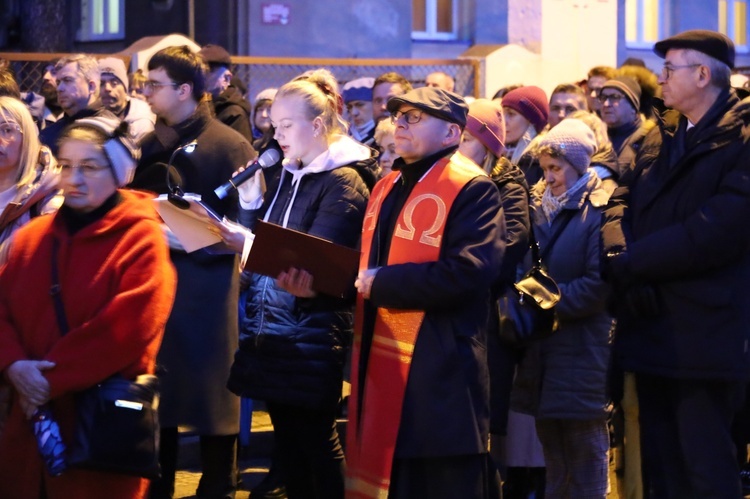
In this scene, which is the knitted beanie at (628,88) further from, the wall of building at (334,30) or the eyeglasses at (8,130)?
the wall of building at (334,30)

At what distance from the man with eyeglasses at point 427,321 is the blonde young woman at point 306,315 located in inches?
13.6

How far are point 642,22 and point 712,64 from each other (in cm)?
1407

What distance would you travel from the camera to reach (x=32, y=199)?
551 centimetres

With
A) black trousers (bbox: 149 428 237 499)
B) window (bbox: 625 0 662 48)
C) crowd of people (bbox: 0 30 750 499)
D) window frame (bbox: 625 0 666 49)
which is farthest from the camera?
window (bbox: 625 0 662 48)

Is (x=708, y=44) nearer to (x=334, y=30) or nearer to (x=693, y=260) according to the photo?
(x=693, y=260)

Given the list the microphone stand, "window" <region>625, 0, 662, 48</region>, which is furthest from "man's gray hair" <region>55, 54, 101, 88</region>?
"window" <region>625, 0, 662, 48</region>

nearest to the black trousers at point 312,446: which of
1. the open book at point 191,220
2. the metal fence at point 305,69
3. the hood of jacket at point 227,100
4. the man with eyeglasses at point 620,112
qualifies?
the open book at point 191,220

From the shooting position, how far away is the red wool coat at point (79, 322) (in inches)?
180

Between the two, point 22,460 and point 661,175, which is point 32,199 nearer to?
point 22,460

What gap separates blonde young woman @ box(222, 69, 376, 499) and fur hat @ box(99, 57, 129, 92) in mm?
3602

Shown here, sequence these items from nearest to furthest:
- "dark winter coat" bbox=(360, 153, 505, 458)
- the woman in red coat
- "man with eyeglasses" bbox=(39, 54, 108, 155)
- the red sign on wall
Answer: the woman in red coat < "dark winter coat" bbox=(360, 153, 505, 458) < "man with eyeglasses" bbox=(39, 54, 108, 155) < the red sign on wall

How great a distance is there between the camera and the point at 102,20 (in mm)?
16844

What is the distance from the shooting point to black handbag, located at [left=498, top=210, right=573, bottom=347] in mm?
5602

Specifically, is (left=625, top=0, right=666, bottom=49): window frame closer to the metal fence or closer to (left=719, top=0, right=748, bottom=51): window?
(left=719, top=0, right=748, bottom=51): window
